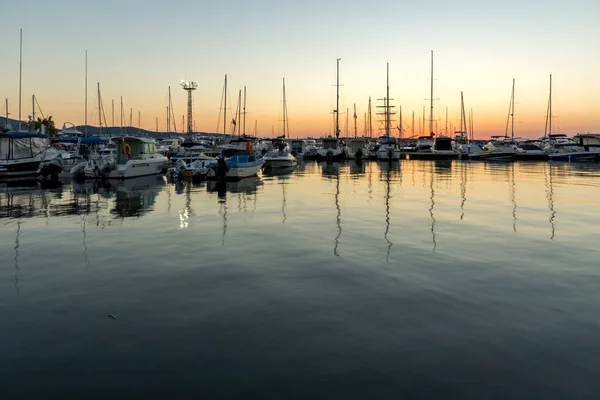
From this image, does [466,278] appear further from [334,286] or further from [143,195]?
[143,195]

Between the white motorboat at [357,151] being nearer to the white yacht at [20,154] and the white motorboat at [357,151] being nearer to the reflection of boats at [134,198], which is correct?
the white yacht at [20,154]

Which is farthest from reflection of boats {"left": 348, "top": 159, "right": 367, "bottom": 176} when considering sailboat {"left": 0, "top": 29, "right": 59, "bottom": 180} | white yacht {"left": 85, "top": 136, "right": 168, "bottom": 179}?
sailboat {"left": 0, "top": 29, "right": 59, "bottom": 180}

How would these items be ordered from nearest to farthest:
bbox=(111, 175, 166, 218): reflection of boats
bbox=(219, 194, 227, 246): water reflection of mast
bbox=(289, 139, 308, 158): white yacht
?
bbox=(219, 194, 227, 246): water reflection of mast → bbox=(111, 175, 166, 218): reflection of boats → bbox=(289, 139, 308, 158): white yacht

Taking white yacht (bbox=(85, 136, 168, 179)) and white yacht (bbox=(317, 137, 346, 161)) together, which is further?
white yacht (bbox=(317, 137, 346, 161))

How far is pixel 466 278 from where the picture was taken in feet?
30.6

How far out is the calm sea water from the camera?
5.29 meters

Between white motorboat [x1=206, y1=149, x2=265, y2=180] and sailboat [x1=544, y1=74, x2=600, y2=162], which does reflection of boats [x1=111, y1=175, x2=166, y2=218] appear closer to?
white motorboat [x1=206, y1=149, x2=265, y2=180]

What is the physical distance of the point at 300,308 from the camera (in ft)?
25.0

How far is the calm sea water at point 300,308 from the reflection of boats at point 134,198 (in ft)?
8.83

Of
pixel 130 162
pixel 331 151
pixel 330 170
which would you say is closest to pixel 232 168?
pixel 130 162

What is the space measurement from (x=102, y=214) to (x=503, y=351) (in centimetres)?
1608

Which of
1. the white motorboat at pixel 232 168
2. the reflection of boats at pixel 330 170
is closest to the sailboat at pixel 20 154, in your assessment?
the white motorboat at pixel 232 168

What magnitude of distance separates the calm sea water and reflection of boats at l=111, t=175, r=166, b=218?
106 inches

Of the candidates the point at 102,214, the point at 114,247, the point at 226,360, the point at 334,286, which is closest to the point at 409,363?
the point at 226,360
